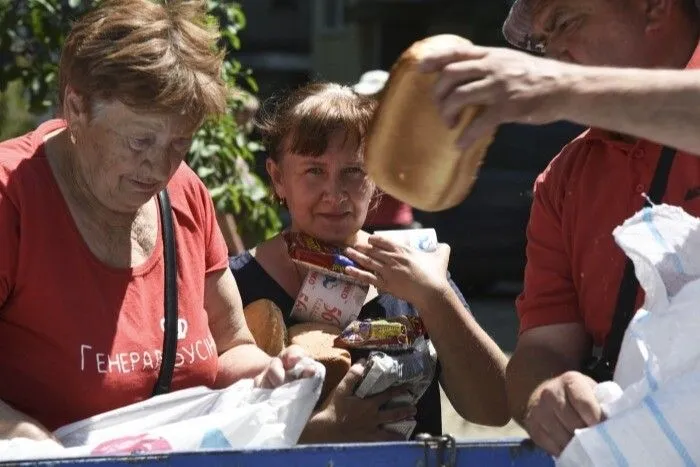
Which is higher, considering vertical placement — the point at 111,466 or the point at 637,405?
the point at 637,405

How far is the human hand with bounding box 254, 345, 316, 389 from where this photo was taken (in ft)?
9.98

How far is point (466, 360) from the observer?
11.0ft

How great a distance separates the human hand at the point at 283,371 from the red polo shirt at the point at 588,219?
1.60 feet

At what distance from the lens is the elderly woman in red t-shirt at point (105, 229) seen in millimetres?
2883

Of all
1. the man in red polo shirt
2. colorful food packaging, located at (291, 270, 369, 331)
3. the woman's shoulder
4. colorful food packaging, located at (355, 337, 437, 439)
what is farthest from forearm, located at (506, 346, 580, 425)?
the woman's shoulder

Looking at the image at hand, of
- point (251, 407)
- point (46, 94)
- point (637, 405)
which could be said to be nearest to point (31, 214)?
point (251, 407)

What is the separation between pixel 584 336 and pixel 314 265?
0.81 m

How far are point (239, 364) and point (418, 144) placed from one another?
94 centimetres

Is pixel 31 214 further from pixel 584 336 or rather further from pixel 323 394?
pixel 584 336

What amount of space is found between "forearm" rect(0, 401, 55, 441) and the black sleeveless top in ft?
2.78

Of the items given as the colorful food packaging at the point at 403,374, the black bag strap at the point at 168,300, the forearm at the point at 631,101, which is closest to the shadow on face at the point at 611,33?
the forearm at the point at 631,101

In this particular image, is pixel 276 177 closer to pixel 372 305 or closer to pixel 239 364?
pixel 372 305

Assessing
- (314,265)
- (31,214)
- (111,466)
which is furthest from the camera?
(314,265)

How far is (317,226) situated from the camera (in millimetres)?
3543
